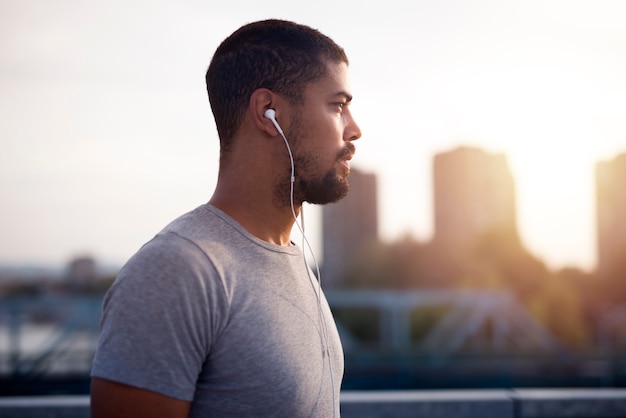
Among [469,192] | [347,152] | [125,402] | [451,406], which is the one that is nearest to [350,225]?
[469,192]

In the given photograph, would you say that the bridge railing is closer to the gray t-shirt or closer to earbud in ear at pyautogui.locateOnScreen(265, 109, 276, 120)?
the gray t-shirt

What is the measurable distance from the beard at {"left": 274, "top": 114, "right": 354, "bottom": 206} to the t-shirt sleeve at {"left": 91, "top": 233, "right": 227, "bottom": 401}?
0.51 m

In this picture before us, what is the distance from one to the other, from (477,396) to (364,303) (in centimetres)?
3671

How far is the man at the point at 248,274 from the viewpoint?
66.5 inches

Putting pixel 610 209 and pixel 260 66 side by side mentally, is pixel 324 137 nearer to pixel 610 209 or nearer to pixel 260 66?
pixel 260 66

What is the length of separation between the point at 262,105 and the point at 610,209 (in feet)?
209

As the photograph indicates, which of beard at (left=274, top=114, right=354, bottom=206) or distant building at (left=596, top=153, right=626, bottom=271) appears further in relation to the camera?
distant building at (left=596, top=153, right=626, bottom=271)

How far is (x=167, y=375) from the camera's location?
1.68 metres

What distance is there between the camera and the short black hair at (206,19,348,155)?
7.06 ft

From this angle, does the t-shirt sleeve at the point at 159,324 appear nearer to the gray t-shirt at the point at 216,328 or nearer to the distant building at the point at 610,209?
the gray t-shirt at the point at 216,328

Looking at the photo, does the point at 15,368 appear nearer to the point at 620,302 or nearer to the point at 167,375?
the point at 167,375

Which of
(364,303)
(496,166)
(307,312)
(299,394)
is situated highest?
(496,166)

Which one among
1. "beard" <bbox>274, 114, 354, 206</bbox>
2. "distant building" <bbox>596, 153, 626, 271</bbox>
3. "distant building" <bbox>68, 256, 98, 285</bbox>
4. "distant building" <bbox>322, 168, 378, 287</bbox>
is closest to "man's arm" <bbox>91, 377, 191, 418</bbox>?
"beard" <bbox>274, 114, 354, 206</bbox>

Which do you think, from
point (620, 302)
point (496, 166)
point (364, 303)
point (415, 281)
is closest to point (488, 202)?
point (496, 166)
